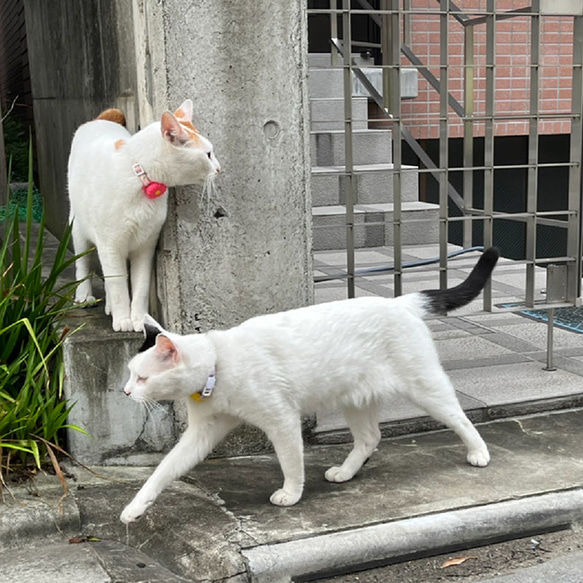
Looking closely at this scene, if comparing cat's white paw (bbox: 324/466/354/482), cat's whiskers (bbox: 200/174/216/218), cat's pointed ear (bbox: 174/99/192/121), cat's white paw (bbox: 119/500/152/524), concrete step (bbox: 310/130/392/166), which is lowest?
cat's white paw (bbox: 324/466/354/482)

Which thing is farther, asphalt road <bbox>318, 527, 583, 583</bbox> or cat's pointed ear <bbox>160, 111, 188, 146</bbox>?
cat's pointed ear <bbox>160, 111, 188, 146</bbox>

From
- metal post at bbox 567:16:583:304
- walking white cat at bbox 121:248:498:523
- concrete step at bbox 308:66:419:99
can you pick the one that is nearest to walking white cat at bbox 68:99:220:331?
walking white cat at bbox 121:248:498:523

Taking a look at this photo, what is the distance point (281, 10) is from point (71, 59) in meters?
2.43

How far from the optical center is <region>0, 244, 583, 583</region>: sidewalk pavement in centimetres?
313

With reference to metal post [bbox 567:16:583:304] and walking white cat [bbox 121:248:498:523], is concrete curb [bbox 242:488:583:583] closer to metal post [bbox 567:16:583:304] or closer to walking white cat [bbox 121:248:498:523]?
walking white cat [bbox 121:248:498:523]

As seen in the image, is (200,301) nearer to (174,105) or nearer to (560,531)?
(174,105)

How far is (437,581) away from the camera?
315 cm

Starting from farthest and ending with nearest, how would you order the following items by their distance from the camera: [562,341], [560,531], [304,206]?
1. [562,341]
2. [304,206]
3. [560,531]

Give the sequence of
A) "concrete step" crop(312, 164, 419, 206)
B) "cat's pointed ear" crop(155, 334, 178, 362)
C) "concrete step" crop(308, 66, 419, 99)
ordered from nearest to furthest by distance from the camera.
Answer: "cat's pointed ear" crop(155, 334, 178, 362)
"concrete step" crop(312, 164, 419, 206)
"concrete step" crop(308, 66, 419, 99)

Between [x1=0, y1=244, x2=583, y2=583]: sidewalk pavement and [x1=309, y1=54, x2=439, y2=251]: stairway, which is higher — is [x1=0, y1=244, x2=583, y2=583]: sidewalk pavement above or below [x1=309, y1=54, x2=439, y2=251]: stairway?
below

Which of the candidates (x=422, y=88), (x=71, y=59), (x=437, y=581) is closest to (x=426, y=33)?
(x=422, y=88)

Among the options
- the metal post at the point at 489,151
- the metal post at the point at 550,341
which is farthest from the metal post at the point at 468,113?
the metal post at the point at 550,341

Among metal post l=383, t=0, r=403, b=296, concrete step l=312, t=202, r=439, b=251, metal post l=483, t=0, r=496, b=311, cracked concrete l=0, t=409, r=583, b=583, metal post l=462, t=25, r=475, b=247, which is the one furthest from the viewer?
A: concrete step l=312, t=202, r=439, b=251

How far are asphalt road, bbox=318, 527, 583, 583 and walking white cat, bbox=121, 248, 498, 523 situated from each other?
19.3 inches
